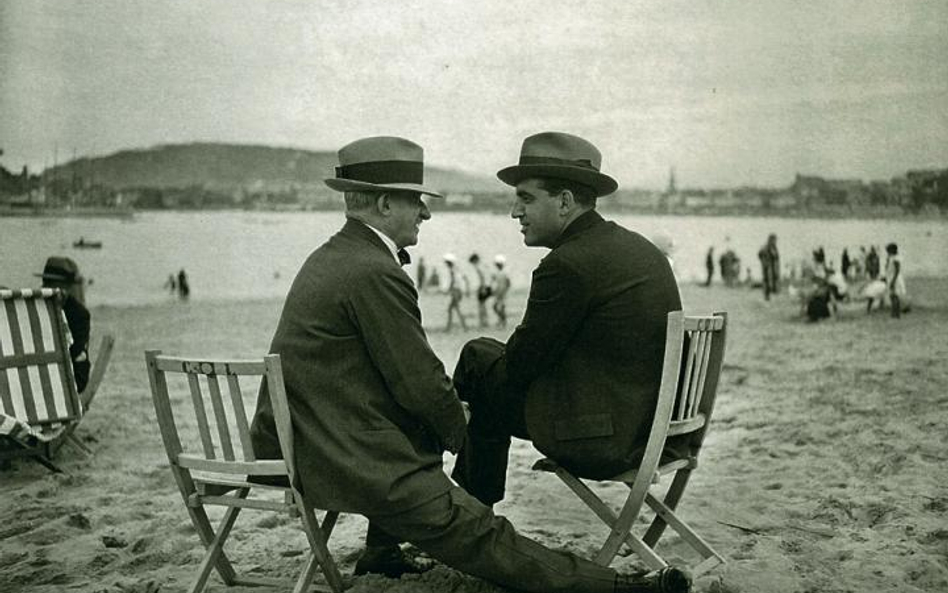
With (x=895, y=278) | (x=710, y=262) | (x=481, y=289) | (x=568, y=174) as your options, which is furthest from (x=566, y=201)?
(x=481, y=289)

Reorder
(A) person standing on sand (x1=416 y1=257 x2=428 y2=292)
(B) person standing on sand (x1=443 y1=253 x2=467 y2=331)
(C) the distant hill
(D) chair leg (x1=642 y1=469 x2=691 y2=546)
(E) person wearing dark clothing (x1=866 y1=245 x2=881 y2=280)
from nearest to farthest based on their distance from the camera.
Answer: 1. (D) chair leg (x1=642 y1=469 x2=691 y2=546)
2. (E) person wearing dark clothing (x1=866 y1=245 x2=881 y2=280)
3. (C) the distant hill
4. (B) person standing on sand (x1=443 y1=253 x2=467 y2=331)
5. (A) person standing on sand (x1=416 y1=257 x2=428 y2=292)

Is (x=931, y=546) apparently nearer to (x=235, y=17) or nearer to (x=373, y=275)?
(x=373, y=275)

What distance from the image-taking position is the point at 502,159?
696 centimetres

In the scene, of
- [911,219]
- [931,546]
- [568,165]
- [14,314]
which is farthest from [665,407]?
[911,219]

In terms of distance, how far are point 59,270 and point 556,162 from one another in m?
4.14

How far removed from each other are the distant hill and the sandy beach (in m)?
0.88

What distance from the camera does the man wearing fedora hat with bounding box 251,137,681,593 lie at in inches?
99.9

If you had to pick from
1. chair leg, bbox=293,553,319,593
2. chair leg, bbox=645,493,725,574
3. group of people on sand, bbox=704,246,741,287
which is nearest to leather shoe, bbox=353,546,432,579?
chair leg, bbox=293,553,319,593

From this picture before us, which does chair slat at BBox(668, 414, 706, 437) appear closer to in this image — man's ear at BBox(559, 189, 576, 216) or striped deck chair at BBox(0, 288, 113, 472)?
man's ear at BBox(559, 189, 576, 216)

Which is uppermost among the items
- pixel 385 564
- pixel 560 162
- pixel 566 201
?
pixel 560 162

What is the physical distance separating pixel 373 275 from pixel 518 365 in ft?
1.65

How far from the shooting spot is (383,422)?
8.50ft

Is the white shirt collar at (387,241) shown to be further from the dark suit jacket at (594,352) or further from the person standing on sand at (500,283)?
the person standing on sand at (500,283)

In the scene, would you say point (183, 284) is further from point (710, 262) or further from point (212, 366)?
point (212, 366)
